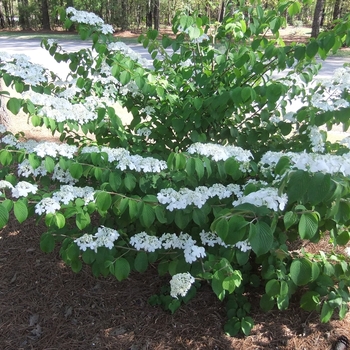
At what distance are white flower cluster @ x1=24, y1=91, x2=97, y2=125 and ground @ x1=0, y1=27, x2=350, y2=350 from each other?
1.23 m

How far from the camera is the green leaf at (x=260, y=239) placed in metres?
1.26

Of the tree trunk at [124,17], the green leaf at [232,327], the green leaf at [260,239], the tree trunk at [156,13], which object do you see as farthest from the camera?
the tree trunk at [124,17]

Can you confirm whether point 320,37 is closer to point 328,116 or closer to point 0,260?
point 328,116

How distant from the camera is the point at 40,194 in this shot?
1867 mm

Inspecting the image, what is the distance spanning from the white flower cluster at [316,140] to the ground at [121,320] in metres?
1.00

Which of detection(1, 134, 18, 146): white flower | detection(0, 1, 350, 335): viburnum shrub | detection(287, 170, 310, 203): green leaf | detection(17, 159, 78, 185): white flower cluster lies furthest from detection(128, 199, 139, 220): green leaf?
detection(1, 134, 18, 146): white flower

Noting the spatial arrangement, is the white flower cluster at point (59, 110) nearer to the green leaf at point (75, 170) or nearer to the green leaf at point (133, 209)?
the green leaf at point (75, 170)

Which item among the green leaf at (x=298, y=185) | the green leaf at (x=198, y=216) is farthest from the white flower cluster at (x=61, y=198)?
the green leaf at (x=298, y=185)

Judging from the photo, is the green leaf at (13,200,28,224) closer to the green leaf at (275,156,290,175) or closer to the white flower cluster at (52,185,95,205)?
the white flower cluster at (52,185,95,205)

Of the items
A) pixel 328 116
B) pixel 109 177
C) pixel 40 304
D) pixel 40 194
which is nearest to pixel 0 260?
pixel 40 304

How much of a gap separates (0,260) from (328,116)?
8.48 ft

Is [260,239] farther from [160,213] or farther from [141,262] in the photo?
[141,262]

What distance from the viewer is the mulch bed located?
7.19 ft

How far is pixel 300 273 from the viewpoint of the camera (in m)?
1.68
